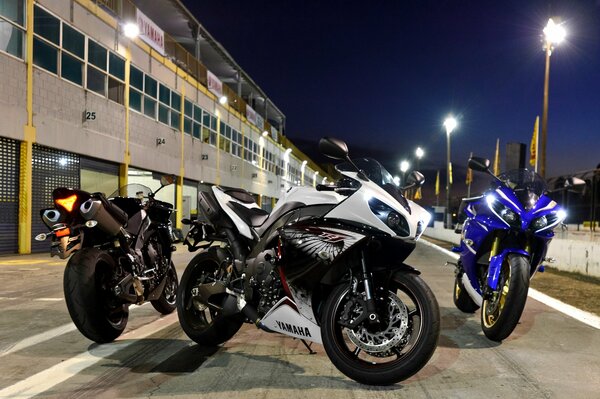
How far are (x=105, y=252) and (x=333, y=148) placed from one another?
2205 millimetres

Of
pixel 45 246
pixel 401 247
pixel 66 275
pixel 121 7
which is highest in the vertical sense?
pixel 121 7

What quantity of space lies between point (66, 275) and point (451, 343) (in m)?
3.38

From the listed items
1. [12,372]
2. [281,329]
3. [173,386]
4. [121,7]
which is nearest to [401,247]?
[281,329]

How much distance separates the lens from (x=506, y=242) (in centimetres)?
496

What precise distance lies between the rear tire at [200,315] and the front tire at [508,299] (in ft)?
7.34

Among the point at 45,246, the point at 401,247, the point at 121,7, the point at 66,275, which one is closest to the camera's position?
the point at 401,247

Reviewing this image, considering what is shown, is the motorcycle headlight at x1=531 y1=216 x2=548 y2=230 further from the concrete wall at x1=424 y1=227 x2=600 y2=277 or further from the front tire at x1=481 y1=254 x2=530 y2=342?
the concrete wall at x1=424 y1=227 x2=600 y2=277

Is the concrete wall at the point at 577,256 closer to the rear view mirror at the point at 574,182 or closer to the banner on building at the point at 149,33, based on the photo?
the rear view mirror at the point at 574,182

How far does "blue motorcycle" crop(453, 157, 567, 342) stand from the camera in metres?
4.49

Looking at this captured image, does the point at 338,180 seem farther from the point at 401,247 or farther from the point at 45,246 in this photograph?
the point at 45,246

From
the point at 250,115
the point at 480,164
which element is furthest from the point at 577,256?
the point at 250,115

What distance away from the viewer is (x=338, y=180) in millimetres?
3766

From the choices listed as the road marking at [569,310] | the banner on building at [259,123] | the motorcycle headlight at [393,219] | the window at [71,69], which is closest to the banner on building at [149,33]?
the window at [71,69]

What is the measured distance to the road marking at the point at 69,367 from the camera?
10.9 ft
